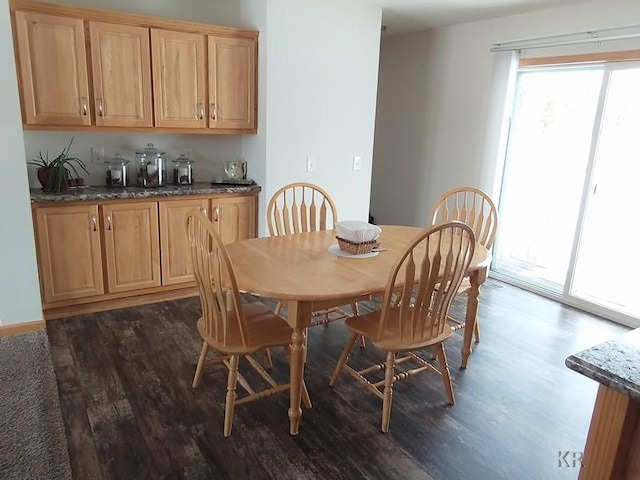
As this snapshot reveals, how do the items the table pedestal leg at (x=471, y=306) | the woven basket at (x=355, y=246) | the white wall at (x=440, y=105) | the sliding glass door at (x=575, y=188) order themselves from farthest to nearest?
the white wall at (x=440, y=105)
the sliding glass door at (x=575, y=188)
the table pedestal leg at (x=471, y=306)
the woven basket at (x=355, y=246)

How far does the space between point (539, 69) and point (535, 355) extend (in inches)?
94.8

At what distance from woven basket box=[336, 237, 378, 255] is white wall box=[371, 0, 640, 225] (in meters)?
2.23

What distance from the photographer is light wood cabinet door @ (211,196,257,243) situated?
3779 mm

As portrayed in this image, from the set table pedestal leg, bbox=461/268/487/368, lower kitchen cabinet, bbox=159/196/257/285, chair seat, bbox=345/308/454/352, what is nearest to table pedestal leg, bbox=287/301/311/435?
chair seat, bbox=345/308/454/352

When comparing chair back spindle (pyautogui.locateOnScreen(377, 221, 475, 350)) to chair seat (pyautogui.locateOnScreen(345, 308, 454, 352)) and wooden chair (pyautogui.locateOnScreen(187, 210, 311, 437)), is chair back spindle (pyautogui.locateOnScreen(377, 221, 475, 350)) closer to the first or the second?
chair seat (pyautogui.locateOnScreen(345, 308, 454, 352))

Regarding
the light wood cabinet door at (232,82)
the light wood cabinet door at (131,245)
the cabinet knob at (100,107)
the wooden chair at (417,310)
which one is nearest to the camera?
the wooden chair at (417,310)

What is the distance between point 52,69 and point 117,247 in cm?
125

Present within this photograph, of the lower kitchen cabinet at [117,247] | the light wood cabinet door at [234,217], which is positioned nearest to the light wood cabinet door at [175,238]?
the lower kitchen cabinet at [117,247]

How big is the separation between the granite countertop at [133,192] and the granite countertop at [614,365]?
10.1 feet

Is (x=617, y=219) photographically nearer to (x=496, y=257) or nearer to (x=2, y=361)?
(x=496, y=257)

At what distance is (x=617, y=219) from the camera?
11.9 feet

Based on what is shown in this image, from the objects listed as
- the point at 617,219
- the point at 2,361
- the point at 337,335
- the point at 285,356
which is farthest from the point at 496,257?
the point at 2,361

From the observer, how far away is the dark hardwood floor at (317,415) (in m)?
2.00

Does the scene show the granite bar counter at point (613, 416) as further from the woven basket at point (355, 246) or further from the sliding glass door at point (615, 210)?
the sliding glass door at point (615, 210)
